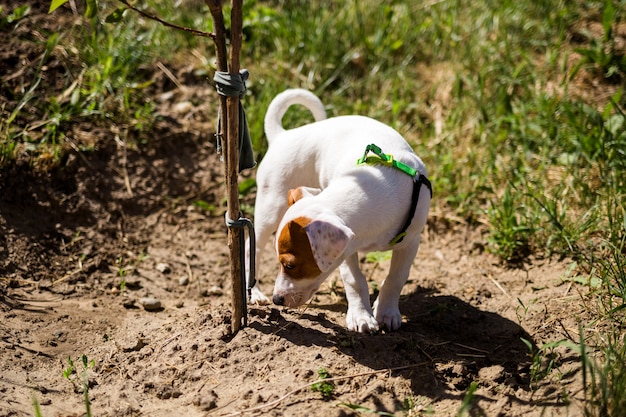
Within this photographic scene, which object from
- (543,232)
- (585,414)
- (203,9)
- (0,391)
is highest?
(203,9)

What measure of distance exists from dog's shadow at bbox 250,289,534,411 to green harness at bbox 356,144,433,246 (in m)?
0.52

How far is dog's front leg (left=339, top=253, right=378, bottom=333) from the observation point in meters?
3.24

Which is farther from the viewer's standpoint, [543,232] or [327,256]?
[543,232]

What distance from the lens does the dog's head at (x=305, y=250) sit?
9.00ft

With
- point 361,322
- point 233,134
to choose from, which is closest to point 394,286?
point 361,322

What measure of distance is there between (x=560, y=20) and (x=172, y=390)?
5002mm

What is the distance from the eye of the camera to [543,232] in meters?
4.16

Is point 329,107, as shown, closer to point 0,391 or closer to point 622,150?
point 622,150

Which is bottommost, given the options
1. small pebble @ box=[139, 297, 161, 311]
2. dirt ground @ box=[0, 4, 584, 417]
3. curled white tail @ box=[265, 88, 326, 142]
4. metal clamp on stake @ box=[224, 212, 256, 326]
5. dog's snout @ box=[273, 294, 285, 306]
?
small pebble @ box=[139, 297, 161, 311]

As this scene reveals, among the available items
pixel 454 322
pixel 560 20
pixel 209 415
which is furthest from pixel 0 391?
pixel 560 20

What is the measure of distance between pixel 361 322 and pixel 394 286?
0.32 meters

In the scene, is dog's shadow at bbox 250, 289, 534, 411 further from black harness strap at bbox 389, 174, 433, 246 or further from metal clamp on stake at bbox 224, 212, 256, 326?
black harness strap at bbox 389, 174, 433, 246

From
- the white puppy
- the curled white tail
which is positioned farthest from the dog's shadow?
the curled white tail

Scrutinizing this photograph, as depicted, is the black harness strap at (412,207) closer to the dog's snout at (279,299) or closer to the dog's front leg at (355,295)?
the dog's front leg at (355,295)
